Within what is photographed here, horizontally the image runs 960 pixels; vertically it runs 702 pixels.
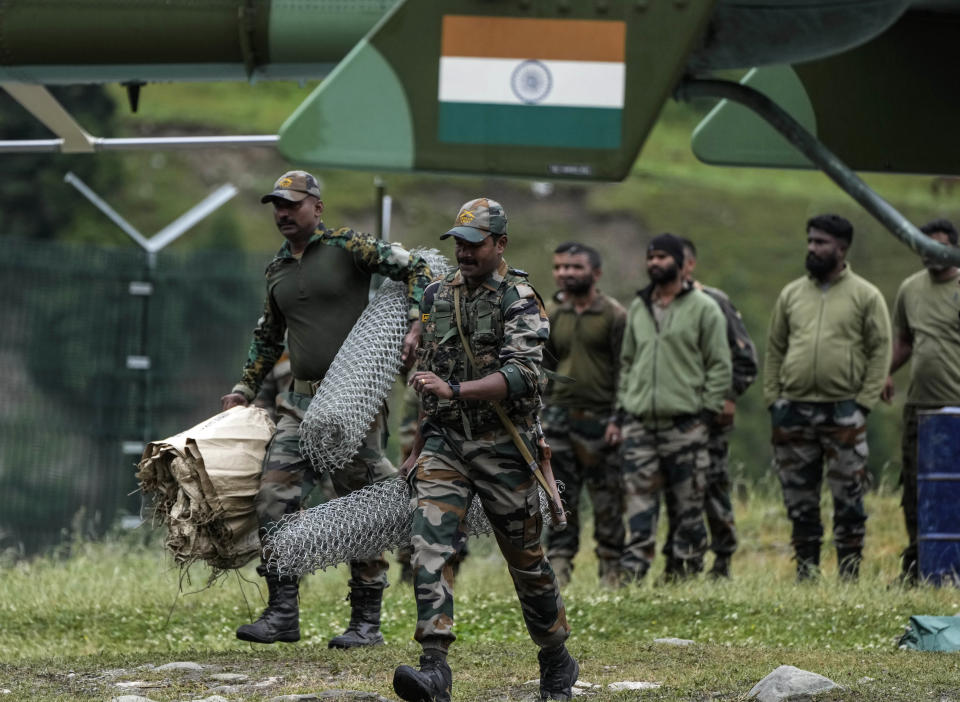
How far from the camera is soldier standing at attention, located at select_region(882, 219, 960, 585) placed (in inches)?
403

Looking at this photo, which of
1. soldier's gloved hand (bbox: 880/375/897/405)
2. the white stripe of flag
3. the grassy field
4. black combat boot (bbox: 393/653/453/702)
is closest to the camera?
the white stripe of flag

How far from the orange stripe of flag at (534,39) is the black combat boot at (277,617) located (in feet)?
12.0

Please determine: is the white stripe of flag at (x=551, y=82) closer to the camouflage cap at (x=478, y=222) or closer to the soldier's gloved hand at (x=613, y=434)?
the camouflage cap at (x=478, y=222)

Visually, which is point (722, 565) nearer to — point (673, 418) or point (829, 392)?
point (673, 418)

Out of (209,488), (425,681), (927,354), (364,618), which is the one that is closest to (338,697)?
(425,681)

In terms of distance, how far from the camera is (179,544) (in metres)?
7.05

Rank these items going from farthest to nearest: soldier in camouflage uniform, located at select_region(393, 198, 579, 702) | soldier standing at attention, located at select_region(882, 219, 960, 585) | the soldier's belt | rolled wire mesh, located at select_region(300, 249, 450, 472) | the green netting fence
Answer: the green netting fence → soldier standing at attention, located at select_region(882, 219, 960, 585) → the soldier's belt → rolled wire mesh, located at select_region(300, 249, 450, 472) → soldier in camouflage uniform, located at select_region(393, 198, 579, 702)

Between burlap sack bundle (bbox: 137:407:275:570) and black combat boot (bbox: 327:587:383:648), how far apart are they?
2.31 ft

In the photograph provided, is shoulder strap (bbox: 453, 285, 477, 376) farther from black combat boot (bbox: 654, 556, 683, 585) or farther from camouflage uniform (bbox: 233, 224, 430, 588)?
black combat boot (bbox: 654, 556, 683, 585)

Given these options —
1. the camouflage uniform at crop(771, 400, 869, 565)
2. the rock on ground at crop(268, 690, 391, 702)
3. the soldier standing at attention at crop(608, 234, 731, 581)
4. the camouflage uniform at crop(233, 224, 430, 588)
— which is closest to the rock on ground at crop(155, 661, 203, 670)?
the camouflage uniform at crop(233, 224, 430, 588)

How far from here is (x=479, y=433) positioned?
621cm

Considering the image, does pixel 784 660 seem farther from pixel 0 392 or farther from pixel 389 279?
pixel 0 392

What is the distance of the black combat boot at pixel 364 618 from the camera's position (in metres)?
7.80

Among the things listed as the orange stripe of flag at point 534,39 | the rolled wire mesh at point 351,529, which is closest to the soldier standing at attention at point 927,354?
the rolled wire mesh at point 351,529
